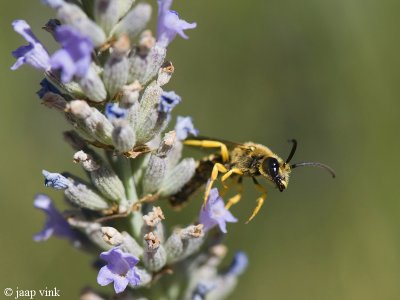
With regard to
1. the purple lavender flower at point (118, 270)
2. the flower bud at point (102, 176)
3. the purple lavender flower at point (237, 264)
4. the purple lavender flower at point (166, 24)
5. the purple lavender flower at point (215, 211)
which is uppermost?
the purple lavender flower at point (166, 24)

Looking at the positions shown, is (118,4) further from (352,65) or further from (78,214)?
(352,65)

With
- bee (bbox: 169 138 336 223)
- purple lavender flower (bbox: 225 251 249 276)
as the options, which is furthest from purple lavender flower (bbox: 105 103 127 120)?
purple lavender flower (bbox: 225 251 249 276)

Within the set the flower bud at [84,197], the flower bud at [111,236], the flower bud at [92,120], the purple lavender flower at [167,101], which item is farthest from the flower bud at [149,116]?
the flower bud at [111,236]

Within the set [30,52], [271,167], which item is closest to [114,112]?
[30,52]

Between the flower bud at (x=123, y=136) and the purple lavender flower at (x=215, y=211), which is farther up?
the flower bud at (x=123, y=136)

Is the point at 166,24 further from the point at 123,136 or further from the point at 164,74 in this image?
the point at 123,136

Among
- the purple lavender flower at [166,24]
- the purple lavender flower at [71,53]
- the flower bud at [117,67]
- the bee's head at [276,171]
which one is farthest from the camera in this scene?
the bee's head at [276,171]

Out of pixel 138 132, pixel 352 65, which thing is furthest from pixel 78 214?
pixel 352 65

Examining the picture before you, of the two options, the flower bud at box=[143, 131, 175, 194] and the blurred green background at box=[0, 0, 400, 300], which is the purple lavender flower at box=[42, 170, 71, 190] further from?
the blurred green background at box=[0, 0, 400, 300]

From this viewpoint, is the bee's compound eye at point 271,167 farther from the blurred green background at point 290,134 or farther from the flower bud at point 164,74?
the blurred green background at point 290,134
